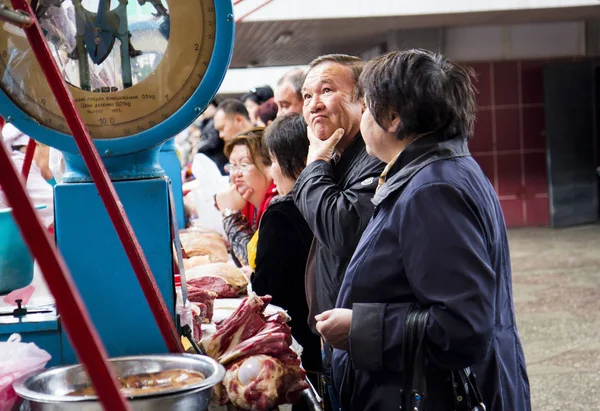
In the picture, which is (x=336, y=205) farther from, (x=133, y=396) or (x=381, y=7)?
(x=381, y=7)

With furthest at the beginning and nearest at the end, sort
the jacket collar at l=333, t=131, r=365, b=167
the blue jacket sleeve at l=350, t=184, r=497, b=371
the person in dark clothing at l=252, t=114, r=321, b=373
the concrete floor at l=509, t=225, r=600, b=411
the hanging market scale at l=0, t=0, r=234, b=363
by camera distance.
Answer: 1. the concrete floor at l=509, t=225, r=600, b=411
2. the person in dark clothing at l=252, t=114, r=321, b=373
3. the jacket collar at l=333, t=131, r=365, b=167
4. the blue jacket sleeve at l=350, t=184, r=497, b=371
5. the hanging market scale at l=0, t=0, r=234, b=363

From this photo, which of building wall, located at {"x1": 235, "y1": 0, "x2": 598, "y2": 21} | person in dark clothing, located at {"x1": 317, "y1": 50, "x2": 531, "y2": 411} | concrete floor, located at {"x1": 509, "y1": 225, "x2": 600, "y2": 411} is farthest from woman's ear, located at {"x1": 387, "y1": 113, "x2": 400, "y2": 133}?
building wall, located at {"x1": 235, "y1": 0, "x2": 598, "y2": 21}

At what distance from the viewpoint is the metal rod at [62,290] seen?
843mm

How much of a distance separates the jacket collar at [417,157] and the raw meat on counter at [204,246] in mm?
1882

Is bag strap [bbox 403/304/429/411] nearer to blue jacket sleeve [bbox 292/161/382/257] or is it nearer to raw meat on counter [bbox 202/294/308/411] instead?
raw meat on counter [bbox 202/294/308/411]

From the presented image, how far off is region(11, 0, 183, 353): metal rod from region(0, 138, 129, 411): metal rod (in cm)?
47

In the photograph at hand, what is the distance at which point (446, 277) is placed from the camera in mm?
1837

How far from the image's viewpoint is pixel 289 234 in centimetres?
311

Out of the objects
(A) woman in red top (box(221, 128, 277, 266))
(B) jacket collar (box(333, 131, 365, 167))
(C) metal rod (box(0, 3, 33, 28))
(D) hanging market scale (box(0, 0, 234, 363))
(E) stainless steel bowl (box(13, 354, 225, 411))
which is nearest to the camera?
(C) metal rod (box(0, 3, 33, 28))

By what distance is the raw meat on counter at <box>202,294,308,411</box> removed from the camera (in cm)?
172

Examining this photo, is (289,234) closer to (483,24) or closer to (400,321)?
(400,321)

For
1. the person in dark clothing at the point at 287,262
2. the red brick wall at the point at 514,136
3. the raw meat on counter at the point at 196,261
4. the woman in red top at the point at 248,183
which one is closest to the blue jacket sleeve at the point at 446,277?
the person in dark clothing at the point at 287,262

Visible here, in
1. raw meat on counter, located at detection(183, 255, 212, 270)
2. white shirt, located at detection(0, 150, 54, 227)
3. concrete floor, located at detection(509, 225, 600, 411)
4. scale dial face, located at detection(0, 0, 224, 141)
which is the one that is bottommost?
concrete floor, located at detection(509, 225, 600, 411)

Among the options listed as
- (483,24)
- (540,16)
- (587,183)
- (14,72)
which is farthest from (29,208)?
(587,183)
